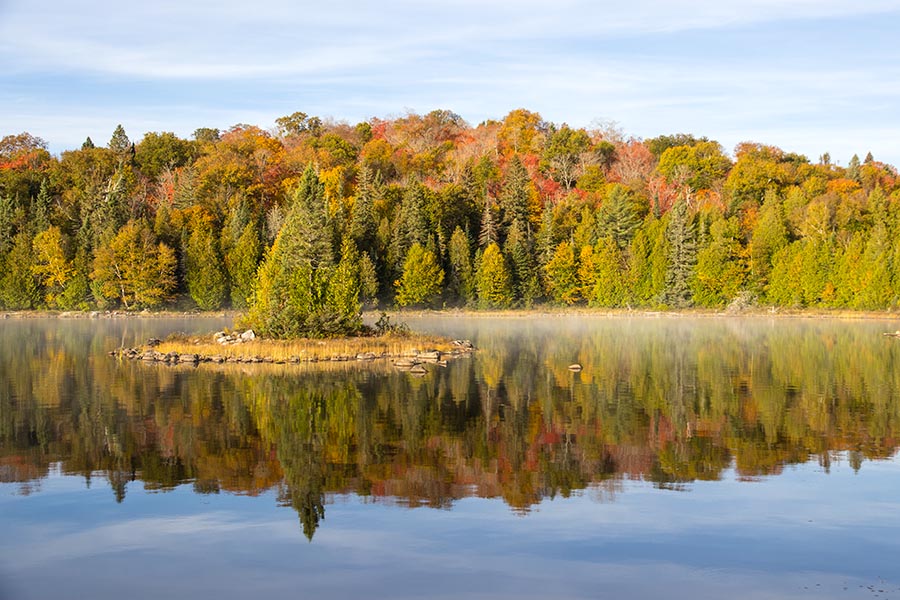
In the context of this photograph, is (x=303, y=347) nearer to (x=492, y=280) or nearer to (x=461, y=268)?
(x=492, y=280)

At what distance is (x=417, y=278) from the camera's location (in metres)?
Result: 97.8

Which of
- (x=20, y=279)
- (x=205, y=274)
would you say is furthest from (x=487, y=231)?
(x=20, y=279)

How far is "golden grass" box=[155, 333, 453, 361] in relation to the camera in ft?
148

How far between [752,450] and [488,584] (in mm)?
11647

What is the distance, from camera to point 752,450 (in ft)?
75.5

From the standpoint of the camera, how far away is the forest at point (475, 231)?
3787 inches

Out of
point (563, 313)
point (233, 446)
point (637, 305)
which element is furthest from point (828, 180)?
point (233, 446)

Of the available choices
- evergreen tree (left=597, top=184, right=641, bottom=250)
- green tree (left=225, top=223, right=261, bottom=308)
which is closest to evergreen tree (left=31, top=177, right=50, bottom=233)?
green tree (left=225, top=223, right=261, bottom=308)

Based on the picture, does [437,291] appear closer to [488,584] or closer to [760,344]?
[760,344]

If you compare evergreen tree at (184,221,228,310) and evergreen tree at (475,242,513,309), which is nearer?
evergreen tree at (184,221,228,310)

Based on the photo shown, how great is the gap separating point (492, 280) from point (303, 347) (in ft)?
183

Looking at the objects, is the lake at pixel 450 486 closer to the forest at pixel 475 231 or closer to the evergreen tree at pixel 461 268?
the forest at pixel 475 231

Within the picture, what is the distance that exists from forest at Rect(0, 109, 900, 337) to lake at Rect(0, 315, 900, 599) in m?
56.6

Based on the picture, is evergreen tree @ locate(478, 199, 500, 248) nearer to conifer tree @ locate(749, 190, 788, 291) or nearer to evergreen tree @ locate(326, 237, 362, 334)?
conifer tree @ locate(749, 190, 788, 291)
